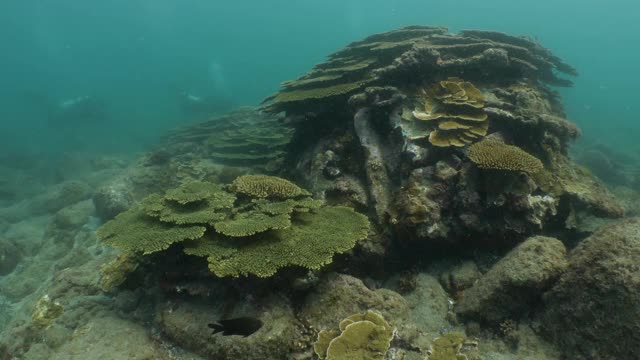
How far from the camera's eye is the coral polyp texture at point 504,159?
22.0ft

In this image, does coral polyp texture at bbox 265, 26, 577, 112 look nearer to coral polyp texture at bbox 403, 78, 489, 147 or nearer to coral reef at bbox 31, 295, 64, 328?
coral polyp texture at bbox 403, 78, 489, 147

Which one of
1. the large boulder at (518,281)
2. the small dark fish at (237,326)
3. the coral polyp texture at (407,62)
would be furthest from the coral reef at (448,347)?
the coral polyp texture at (407,62)

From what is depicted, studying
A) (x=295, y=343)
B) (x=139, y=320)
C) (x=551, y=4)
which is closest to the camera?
(x=295, y=343)

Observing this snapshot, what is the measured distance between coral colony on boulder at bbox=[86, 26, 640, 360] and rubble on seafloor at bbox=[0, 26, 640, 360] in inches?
1.2

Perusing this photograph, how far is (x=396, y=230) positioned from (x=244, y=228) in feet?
9.48

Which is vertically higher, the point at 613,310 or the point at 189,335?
the point at 613,310

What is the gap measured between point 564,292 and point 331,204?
425 cm

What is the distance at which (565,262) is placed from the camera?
18.6 feet

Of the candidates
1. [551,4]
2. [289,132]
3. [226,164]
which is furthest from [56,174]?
[551,4]

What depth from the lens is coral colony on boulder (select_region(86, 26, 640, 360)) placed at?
5410 mm

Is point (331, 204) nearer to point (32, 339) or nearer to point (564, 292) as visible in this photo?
point (564, 292)

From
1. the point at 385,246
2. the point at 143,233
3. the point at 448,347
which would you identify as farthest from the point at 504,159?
the point at 143,233

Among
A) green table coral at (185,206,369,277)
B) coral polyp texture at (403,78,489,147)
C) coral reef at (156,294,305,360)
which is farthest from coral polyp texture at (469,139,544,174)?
coral reef at (156,294,305,360)

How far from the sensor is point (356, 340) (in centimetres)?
502
